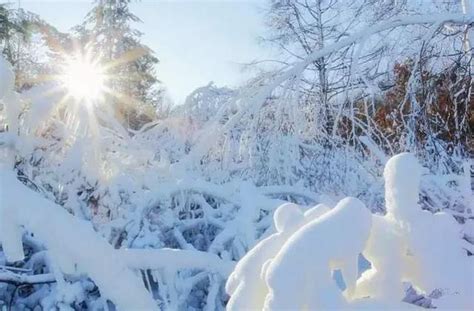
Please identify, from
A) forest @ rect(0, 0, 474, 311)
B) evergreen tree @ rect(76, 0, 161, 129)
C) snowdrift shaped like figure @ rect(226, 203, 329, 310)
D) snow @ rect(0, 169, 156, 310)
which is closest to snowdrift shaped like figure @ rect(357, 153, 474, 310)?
snowdrift shaped like figure @ rect(226, 203, 329, 310)

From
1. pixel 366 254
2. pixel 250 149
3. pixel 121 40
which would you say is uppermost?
pixel 121 40

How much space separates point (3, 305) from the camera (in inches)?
123

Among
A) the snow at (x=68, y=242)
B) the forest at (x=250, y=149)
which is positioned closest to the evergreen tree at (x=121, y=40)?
the forest at (x=250, y=149)

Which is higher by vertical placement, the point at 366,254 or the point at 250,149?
the point at 250,149

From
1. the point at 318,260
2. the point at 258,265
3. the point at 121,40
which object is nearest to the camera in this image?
the point at 318,260

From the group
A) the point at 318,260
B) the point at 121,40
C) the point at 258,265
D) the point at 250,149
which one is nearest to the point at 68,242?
the point at 258,265

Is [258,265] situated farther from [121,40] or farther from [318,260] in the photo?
[121,40]

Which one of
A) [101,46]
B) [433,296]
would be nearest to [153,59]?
[101,46]

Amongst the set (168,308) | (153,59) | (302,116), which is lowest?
(168,308)

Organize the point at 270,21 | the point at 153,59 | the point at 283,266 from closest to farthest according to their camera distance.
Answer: the point at 283,266, the point at 270,21, the point at 153,59

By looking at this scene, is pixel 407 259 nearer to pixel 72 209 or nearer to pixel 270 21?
pixel 72 209

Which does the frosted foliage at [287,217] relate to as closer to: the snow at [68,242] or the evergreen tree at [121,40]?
the snow at [68,242]

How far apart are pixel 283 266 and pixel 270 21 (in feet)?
11.6

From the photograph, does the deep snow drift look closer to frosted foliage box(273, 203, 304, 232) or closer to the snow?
frosted foliage box(273, 203, 304, 232)
